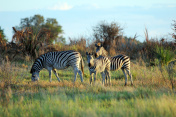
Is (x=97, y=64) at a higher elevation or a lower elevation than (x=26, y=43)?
lower

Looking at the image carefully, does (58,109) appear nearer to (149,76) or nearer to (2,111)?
(2,111)

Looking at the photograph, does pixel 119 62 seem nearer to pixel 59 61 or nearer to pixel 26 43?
pixel 59 61

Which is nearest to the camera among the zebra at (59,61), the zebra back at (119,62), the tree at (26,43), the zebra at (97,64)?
the zebra at (97,64)

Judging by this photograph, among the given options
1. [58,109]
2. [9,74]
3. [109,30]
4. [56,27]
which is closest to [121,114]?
[58,109]

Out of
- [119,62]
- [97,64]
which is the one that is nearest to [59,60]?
[97,64]

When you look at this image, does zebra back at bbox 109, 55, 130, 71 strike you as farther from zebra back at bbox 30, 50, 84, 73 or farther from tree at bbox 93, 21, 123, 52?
tree at bbox 93, 21, 123, 52

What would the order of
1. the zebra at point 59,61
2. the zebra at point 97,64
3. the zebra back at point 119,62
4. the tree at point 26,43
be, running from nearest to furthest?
the zebra at point 97,64, the zebra back at point 119,62, the zebra at point 59,61, the tree at point 26,43

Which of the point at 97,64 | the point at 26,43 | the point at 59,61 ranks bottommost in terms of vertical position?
the point at 97,64

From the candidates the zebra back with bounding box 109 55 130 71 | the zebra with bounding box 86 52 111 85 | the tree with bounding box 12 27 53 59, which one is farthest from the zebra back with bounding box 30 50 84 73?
the tree with bounding box 12 27 53 59

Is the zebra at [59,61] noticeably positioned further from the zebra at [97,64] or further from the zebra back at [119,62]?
the zebra back at [119,62]

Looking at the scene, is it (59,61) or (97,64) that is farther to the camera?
(59,61)

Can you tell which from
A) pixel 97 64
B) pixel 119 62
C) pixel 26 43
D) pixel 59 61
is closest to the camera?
pixel 97 64

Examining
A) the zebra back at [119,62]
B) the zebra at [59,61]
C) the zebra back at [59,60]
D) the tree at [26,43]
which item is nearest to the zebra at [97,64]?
the zebra back at [119,62]

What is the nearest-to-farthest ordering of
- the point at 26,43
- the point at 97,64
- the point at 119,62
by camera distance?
1. the point at 97,64
2. the point at 119,62
3. the point at 26,43
